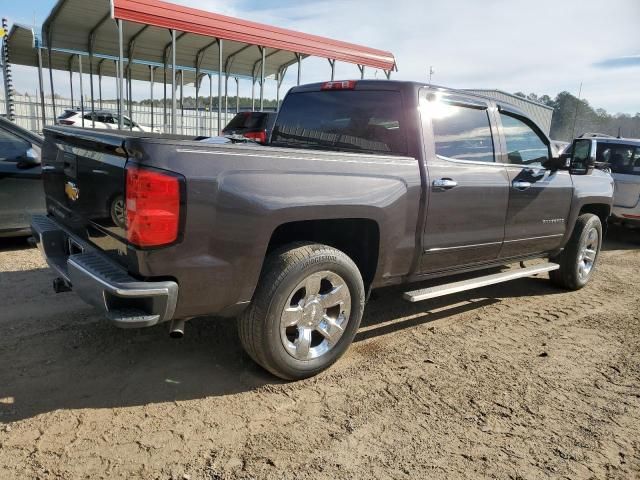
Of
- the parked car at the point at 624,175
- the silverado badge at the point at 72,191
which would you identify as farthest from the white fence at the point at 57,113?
the silverado badge at the point at 72,191

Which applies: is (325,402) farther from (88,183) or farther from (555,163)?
(555,163)

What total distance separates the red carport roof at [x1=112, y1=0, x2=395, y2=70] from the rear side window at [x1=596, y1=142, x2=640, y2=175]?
6954 millimetres

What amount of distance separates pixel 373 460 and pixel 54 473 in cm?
146

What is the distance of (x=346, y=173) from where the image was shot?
3115 millimetres

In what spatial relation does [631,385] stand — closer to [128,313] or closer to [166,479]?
[166,479]

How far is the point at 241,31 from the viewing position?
1152 cm

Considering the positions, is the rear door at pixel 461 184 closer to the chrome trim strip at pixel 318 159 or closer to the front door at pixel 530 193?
the front door at pixel 530 193

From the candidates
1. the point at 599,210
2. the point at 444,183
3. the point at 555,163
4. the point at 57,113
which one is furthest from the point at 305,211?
the point at 57,113

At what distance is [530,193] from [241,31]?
29.6ft

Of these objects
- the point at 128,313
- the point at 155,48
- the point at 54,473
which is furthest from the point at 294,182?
the point at 155,48

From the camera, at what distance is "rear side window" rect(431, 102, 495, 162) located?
3.79 metres

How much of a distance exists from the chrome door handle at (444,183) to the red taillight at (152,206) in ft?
6.33

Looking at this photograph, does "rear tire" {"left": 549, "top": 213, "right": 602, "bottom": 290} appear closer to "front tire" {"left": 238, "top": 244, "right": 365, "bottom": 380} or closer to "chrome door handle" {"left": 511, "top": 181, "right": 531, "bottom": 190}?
"chrome door handle" {"left": 511, "top": 181, "right": 531, "bottom": 190}

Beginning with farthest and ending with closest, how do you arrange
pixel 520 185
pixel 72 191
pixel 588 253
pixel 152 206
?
pixel 588 253, pixel 520 185, pixel 72 191, pixel 152 206
